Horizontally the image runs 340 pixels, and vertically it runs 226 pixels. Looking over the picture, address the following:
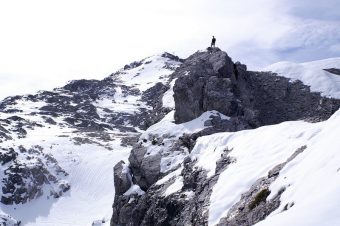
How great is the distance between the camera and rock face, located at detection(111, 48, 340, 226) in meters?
29.8

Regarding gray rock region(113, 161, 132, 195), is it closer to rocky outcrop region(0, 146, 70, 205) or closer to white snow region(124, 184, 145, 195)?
white snow region(124, 184, 145, 195)

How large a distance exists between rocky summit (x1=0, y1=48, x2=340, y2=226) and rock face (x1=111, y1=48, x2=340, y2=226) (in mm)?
124

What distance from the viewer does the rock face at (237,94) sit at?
173 ft

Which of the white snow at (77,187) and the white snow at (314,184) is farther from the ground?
the white snow at (314,184)

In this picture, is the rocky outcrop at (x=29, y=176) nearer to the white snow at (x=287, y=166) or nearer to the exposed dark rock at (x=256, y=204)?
the white snow at (x=287, y=166)

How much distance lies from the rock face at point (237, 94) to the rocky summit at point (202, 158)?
0.14 metres

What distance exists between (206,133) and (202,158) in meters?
10.9

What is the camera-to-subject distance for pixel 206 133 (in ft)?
159

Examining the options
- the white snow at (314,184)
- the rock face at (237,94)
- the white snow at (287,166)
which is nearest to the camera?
the white snow at (314,184)

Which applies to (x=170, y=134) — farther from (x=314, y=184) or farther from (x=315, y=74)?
(x=314, y=184)

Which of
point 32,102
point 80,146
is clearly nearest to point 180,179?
point 80,146

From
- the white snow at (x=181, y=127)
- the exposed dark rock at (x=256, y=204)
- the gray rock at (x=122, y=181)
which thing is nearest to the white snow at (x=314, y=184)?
the exposed dark rock at (x=256, y=204)

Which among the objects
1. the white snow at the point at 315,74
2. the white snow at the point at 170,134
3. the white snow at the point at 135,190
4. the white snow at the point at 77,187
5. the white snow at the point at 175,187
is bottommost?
the white snow at the point at 77,187

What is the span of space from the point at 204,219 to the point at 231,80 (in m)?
31.7
